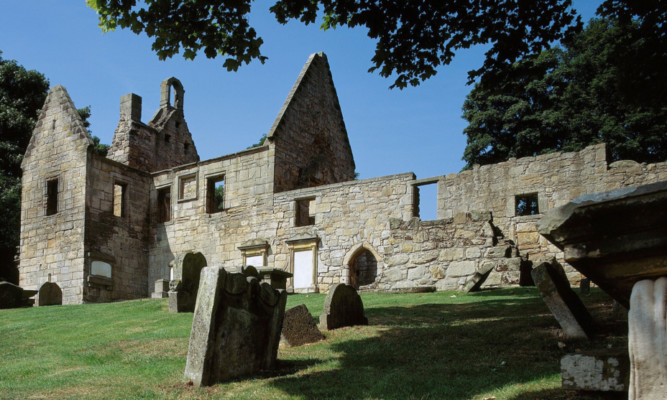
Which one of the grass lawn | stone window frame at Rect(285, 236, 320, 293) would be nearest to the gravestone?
the grass lawn

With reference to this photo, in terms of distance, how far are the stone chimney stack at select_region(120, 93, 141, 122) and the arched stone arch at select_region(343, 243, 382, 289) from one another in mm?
12783

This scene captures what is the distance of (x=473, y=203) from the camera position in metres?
20.9

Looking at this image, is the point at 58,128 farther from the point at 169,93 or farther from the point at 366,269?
the point at 366,269

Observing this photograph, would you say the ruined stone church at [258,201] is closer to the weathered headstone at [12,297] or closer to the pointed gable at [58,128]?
the pointed gable at [58,128]

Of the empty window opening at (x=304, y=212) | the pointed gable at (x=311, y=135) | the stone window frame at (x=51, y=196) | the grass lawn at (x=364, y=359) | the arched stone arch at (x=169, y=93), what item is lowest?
the grass lawn at (x=364, y=359)

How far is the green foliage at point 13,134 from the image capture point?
103 feet

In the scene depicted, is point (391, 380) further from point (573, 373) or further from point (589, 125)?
point (589, 125)

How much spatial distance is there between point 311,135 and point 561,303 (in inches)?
829

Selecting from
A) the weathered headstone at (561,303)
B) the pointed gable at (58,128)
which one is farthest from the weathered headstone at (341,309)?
the pointed gable at (58,128)

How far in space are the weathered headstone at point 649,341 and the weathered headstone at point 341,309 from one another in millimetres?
7602

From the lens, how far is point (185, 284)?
48.9 ft

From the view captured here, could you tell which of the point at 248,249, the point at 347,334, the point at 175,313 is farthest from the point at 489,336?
the point at 248,249

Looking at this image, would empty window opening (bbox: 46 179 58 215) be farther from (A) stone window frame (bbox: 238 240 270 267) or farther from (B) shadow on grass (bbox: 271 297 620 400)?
(B) shadow on grass (bbox: 271 297 620 400)

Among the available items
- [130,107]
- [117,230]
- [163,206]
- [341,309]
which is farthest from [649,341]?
[130,107]
